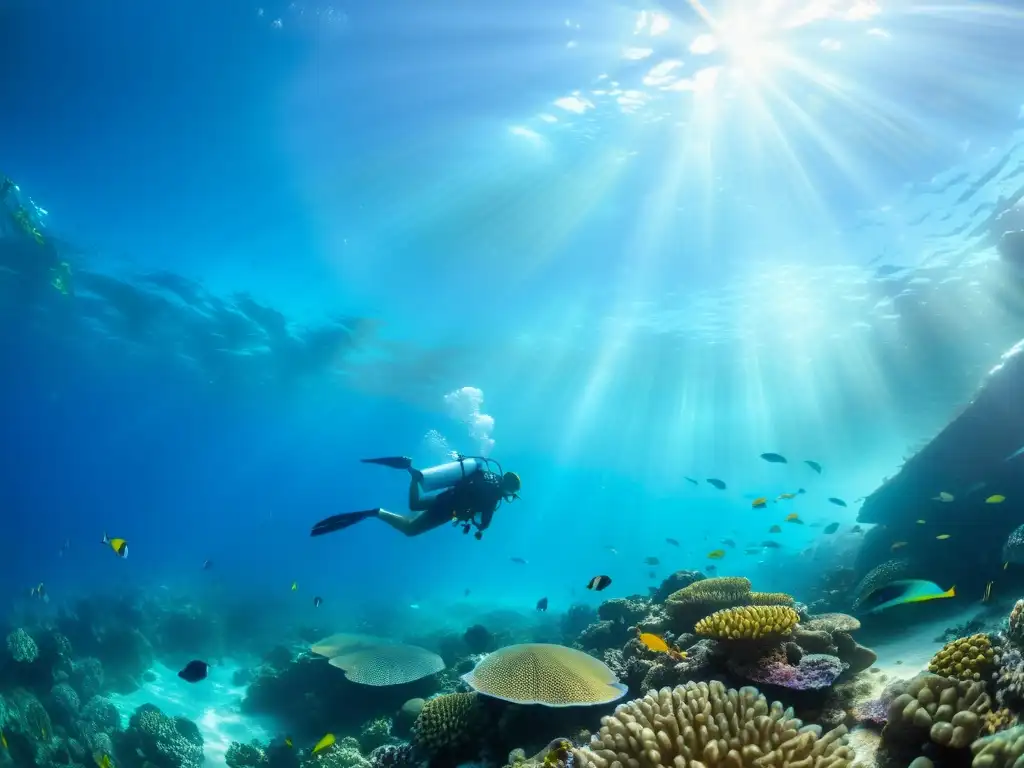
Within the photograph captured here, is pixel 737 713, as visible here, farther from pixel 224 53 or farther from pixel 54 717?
pixel 224 53

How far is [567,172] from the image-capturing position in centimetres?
1784

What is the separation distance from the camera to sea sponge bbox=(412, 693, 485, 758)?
587 cm

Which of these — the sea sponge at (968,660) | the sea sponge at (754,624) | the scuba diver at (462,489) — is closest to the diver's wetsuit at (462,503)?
the scuba diver at (462,489)

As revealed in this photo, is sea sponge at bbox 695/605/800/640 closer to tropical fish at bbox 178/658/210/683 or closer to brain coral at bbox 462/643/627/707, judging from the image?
brain coral at bbox 462/643/627/707

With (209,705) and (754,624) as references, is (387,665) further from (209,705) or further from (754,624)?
(209,705)

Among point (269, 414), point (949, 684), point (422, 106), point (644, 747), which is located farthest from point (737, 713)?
point (269, 414)

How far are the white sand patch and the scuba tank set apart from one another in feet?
25.3

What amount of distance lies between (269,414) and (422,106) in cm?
4724

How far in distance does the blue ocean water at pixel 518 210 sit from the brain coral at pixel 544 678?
27.0 feet

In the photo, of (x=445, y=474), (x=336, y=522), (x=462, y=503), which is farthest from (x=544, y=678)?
(x=336, y=522)

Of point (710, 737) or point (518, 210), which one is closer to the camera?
point (710, 737)

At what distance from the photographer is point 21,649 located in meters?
12.0

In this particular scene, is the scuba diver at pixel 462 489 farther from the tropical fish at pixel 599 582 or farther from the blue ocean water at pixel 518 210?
the blue ocean water at pixel 518 210

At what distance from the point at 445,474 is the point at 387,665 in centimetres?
369
